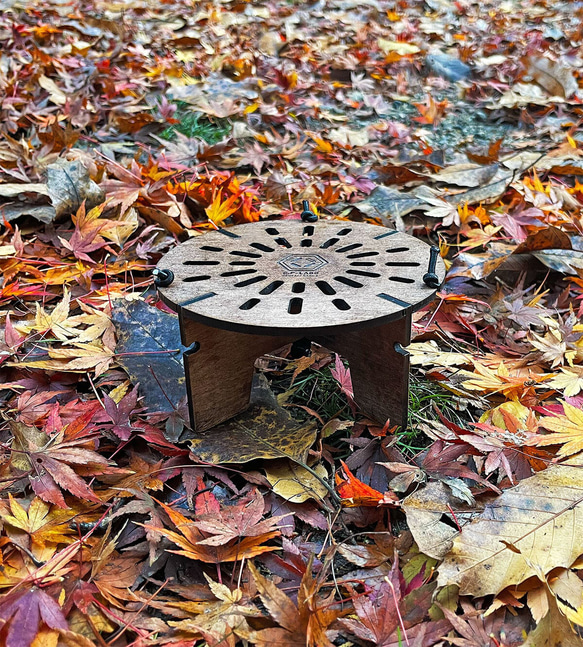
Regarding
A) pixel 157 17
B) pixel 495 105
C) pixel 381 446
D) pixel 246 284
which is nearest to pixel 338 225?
pixel 246 284

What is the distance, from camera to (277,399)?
4.79 ft

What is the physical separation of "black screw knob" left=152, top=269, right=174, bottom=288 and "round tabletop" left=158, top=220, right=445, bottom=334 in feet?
0.03

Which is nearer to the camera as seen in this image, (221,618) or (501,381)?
(221,618)

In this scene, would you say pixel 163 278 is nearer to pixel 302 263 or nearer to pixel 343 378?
pixel 302 263

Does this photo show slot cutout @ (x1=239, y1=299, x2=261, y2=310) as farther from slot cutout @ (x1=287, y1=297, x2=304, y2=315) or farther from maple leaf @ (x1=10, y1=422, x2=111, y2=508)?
maple leaf @ (x1=10, y1=422, x2=111, y2=508)

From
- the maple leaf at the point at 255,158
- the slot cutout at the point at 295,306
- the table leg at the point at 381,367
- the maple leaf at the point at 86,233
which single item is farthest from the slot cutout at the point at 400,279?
the maple leaf at the point at 255,158

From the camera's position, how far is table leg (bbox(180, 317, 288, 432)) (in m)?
1.25

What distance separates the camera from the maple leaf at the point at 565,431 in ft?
3.84

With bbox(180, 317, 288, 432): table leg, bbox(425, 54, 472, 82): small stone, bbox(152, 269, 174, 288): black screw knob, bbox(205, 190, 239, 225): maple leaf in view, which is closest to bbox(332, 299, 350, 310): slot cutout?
bbox(180, 317, 288, 432): table leg

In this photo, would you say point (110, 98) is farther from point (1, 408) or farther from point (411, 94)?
point (1, 408)

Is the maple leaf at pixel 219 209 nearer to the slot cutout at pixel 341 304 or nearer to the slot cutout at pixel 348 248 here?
the slot cutout at pixel 348 248

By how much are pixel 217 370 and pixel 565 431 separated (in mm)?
697

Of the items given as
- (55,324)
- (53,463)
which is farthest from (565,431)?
(55,324)

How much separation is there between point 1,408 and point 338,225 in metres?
0.90
